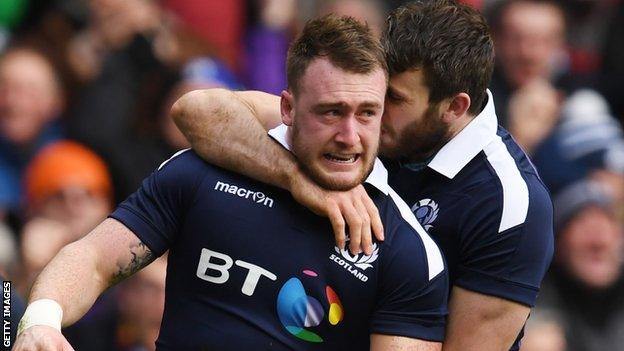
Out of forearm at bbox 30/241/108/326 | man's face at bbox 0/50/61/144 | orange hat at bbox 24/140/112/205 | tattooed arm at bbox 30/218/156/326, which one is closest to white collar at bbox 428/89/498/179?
tattooed arm at bbox 30/218/156/326

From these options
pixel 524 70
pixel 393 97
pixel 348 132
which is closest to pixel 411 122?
pixel 393 97

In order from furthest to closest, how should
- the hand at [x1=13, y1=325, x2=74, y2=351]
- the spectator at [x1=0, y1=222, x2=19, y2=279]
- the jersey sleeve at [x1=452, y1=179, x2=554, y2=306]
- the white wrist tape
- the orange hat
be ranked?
the orange hat, the spectator at [x1=0, y1=222, x2=19, y2=279], the jersey sleeve at [x1=452, y1=179, x2=554, y2=306], the white wrist tape, the hand at [x1=13, y1=325, x2=74, y2=351]

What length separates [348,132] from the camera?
469 cm

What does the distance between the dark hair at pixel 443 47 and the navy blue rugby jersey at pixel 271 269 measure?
0.38 metres

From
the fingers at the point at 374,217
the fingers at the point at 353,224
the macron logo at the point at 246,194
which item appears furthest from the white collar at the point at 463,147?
the macron logo at the point at 246,194

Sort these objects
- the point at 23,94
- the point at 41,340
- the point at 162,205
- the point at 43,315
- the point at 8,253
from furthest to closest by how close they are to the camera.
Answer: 1. the point at 23,94
2. the point at 8,253
3. the point at 162,205
4. the point at 43,315
5. the point at 41,340

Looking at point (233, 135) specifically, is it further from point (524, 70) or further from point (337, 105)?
point (524, 70)

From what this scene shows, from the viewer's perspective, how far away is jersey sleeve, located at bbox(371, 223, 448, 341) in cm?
477

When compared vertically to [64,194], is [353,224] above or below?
above

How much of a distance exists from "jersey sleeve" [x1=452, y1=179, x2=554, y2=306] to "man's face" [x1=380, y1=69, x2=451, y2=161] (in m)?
0.27

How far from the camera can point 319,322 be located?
4.83m

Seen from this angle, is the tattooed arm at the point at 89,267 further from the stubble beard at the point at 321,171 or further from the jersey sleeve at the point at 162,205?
the stubble beard at the point at 321,171

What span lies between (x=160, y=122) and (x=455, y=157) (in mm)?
3692

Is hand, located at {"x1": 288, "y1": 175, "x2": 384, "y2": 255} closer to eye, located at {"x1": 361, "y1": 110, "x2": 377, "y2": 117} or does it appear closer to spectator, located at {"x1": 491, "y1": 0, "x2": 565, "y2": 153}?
eye, located at {"x1": 361, "y1": 110, "x2": 377, "y2": 117}
